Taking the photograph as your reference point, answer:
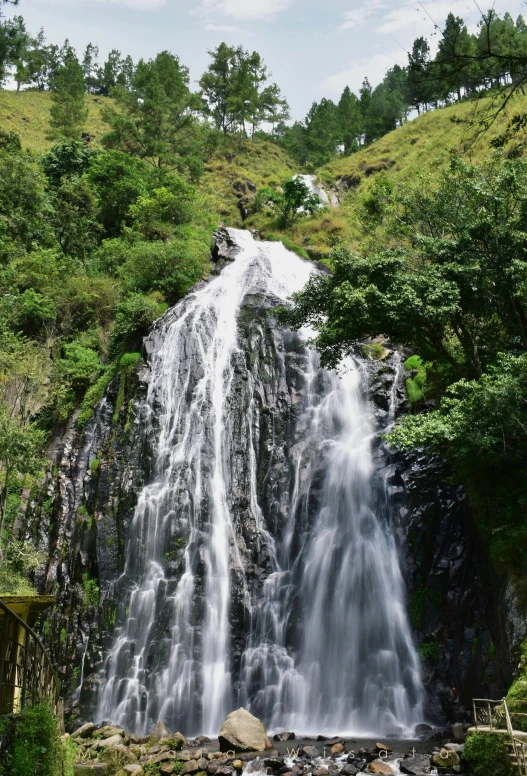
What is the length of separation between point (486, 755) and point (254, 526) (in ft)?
29.0

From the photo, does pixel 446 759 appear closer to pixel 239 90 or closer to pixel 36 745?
pixel 36 745

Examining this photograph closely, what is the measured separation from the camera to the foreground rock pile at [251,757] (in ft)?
33.5

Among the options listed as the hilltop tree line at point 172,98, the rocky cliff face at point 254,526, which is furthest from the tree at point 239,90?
the rocky cliff face at point 254,526

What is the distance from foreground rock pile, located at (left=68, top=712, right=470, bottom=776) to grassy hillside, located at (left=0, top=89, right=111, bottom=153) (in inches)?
1972

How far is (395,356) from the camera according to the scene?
68.0 feet

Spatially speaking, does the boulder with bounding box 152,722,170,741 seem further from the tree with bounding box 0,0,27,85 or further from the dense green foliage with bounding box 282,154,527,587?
the tree with bounding box 0,0,27,85

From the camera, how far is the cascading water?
1402 centimetres

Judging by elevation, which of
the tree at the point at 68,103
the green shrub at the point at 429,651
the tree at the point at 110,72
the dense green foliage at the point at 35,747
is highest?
the tree at the point at 110,72

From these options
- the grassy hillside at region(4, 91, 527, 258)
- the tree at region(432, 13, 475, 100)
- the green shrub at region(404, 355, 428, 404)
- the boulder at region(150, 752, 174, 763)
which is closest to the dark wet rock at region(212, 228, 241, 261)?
the grassy hillside at region(4, 91, 527, 258)

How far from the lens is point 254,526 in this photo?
1706 centimetres

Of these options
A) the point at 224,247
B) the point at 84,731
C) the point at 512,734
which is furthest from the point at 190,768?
the point at 224,247

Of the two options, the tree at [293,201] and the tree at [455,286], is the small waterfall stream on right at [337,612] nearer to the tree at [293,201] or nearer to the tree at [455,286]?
the tree at [455,286]

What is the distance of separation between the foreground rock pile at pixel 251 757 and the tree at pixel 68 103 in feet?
151

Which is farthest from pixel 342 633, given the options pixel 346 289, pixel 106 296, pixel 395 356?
pixel 106 296
